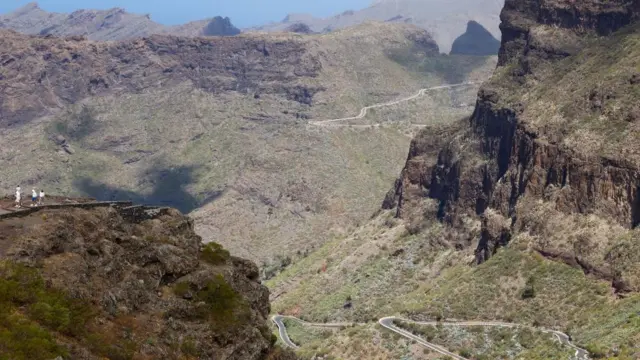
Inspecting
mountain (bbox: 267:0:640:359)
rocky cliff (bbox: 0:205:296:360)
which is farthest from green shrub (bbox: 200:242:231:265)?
mountain (bbox: 267:0:640:359)

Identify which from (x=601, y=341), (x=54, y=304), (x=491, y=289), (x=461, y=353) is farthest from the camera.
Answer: (x=491, y=289)

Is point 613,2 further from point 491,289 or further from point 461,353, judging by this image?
point 461,353

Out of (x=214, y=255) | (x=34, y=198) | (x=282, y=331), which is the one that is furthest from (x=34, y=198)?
(x=282, y=331)

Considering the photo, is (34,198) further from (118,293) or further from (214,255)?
(118,293)

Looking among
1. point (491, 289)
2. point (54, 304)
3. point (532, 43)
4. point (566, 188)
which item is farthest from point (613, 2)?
point (54, 304)

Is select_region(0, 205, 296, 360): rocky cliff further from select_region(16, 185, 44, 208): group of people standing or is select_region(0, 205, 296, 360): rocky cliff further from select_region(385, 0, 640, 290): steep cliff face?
select_region(385, 0, 640, 290): steep cliff face
